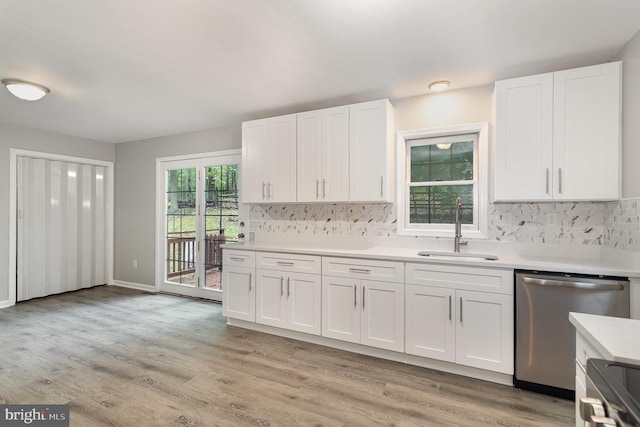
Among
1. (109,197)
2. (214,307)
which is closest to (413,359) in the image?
(214,307)

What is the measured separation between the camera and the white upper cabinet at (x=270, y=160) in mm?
3428

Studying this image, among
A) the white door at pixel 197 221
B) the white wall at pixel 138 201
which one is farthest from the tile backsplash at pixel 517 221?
the white wall at pixel 138 201

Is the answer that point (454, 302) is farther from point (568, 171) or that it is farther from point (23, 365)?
point (23, 365)

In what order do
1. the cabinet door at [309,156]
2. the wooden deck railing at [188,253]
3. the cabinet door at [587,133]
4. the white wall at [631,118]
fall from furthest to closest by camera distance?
the wooden deck railing at [188,253], the cabinet door at [309,156], the cabinet door at [587,133], the white wall at [631,118]

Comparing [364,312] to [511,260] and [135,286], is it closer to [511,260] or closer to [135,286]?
[511,260]

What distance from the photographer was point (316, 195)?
330cm

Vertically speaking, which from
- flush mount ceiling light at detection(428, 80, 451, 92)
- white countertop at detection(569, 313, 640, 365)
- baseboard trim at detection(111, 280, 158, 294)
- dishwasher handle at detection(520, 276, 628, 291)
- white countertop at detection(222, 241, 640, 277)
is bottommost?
baseboard trim at detection(111, 280, 158, 294)

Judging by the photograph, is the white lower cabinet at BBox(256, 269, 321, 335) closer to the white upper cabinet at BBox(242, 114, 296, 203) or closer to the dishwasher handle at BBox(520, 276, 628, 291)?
the white upper cabinet at BBox(242, 114, 296, 203)

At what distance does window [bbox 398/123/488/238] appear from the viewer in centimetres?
296

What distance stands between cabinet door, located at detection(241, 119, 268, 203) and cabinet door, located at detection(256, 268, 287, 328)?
0.90 m

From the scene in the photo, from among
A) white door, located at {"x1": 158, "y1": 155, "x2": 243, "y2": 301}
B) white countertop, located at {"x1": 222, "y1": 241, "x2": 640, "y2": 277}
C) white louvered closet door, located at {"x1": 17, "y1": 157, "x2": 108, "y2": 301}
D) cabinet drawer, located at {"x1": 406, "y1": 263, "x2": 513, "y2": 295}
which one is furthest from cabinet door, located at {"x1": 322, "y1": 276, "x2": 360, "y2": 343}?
white louvered closet door, located at {"x1": 17, "y1": 157, "x2": 108, "y2": 301}

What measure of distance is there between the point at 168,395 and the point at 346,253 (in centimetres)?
174

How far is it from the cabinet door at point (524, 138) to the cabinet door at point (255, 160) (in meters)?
2.35

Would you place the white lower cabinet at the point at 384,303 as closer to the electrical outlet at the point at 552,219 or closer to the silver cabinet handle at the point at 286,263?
the silver cabinet handle at the point at 286,263
